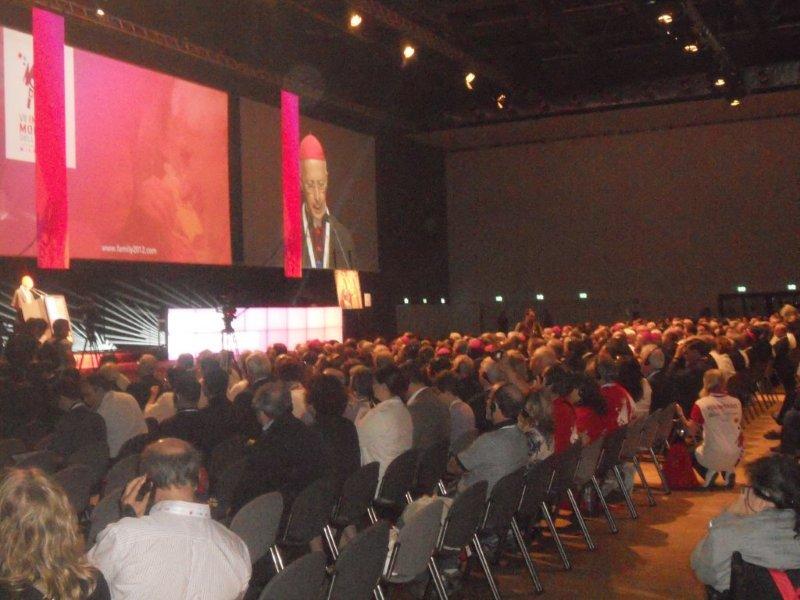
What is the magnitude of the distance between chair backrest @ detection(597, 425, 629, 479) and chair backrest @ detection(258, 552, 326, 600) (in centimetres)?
416

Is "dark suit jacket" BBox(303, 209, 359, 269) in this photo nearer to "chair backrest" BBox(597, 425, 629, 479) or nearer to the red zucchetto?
the red zucchetto

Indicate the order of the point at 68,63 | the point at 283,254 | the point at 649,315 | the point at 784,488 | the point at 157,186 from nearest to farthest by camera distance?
the point at 784,488
the point at 68,63
the point at 157,186
the point at 283,254
the point at 649,315

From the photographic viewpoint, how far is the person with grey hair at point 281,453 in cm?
459

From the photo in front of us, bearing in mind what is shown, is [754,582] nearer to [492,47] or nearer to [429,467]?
[429,467]

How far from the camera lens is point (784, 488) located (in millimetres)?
3088

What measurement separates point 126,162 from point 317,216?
17.1ft

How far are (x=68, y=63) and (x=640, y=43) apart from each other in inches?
449

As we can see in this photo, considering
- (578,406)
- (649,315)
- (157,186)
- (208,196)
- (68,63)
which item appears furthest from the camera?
(649,315)

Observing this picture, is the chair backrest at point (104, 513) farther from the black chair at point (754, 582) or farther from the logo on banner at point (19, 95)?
the logo on banner at point (19, 95)

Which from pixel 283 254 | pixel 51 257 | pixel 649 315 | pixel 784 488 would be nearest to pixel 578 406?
pixel 784 488

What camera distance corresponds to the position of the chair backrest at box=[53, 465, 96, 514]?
4.72 m

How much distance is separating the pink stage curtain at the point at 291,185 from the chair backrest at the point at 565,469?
10690mm

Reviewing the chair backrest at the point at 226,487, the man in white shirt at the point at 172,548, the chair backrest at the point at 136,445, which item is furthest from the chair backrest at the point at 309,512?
the man in white shirt at the point at 172,548

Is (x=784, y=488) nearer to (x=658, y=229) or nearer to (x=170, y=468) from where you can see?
(x=170, y=468)
